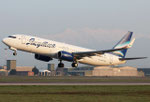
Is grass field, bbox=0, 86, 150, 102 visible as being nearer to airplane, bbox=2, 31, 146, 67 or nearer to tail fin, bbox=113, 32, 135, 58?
airplane, bbox=2, 31, 146, 67

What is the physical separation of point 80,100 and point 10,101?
6283mm

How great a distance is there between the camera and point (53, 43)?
62188 millimetres

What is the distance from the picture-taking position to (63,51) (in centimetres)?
6316

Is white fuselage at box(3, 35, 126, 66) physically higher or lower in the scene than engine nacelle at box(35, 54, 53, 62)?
higher

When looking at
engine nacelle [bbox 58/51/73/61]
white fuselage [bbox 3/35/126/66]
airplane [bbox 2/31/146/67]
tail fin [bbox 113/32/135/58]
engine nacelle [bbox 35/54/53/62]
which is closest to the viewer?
white fuselage [bbox 3/35/126/66]

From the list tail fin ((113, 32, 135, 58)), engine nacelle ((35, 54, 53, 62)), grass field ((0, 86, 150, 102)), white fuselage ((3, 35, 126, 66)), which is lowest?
grass field ((0, 86, 150, 102))

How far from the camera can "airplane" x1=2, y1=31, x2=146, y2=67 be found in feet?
194

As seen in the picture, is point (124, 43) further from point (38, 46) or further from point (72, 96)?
point (72, 96)

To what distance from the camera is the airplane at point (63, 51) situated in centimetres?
5922

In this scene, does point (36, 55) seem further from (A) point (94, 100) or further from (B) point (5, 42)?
(A) point (94, 100)

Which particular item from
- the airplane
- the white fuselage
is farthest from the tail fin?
the white fuselage

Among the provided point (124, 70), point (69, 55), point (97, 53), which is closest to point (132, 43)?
point (97, 53)

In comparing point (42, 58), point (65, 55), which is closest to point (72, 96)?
point (65, 55)

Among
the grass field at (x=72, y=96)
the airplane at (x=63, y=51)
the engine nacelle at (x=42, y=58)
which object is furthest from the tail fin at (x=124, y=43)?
the grass field at (x=72, y=96)
